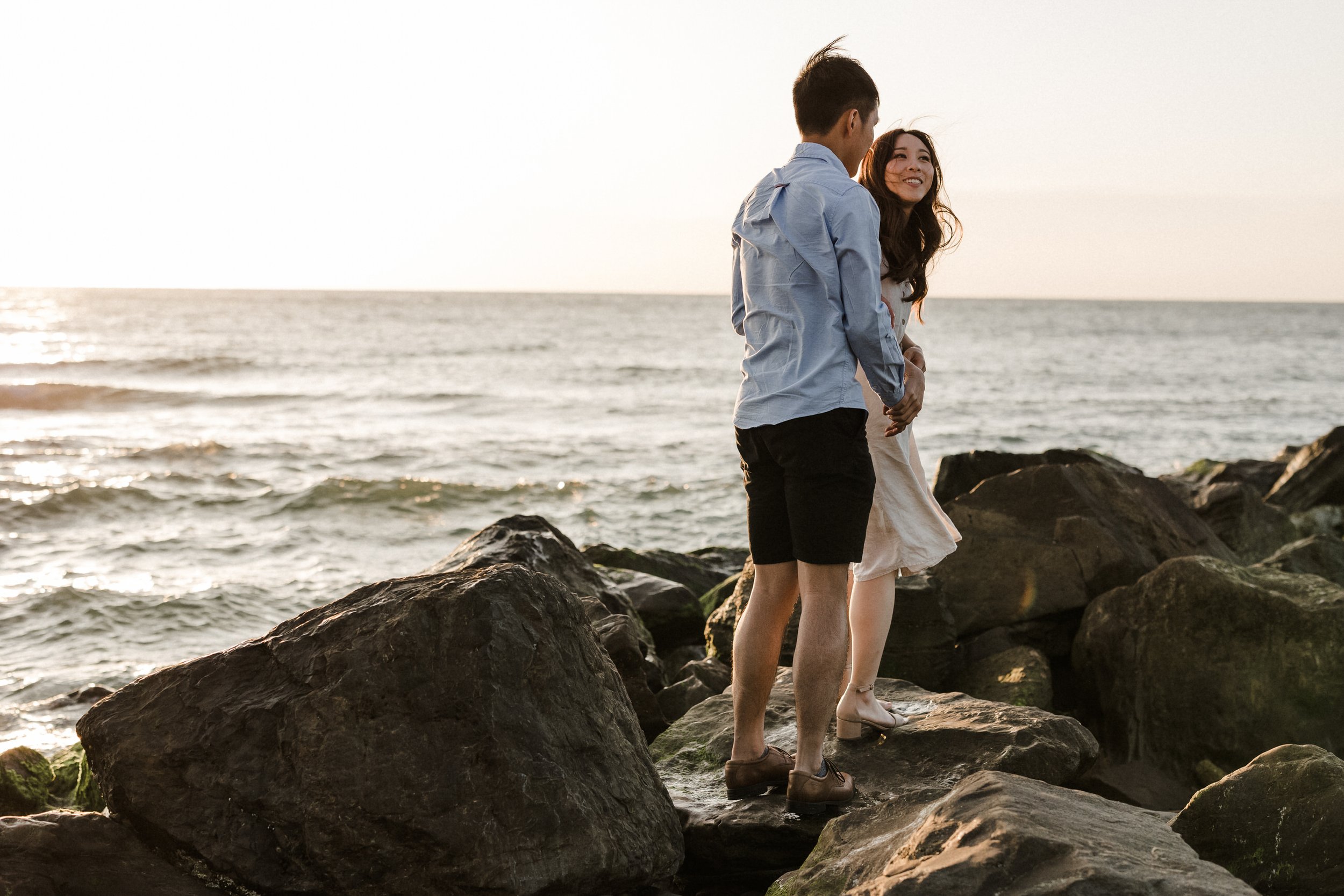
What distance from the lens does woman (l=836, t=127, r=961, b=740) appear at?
386 cm

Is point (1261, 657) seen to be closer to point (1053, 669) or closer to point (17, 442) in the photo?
point (1053, 669)

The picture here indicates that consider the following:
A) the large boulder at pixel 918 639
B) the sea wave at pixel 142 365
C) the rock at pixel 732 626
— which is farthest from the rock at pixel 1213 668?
the sea wave at pixel 142 365

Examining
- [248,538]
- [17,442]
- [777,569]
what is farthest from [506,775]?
[17,442]

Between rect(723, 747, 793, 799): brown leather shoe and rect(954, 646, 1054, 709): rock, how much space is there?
63.7 inches

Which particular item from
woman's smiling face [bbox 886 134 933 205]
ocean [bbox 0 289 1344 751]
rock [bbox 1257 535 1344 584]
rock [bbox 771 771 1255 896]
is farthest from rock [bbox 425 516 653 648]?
rock [bbox 1257 535 1344 584]

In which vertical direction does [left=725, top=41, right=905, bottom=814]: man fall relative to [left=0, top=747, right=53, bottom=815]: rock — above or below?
above

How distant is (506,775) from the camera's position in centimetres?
312

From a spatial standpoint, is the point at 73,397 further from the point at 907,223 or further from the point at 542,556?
the point at 907,223

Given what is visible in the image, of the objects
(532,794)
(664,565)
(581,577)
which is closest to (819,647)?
(532,794)

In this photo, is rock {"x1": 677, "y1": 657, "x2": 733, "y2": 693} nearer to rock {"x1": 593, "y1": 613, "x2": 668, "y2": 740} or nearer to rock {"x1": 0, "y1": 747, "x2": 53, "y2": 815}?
rock {"x1": 593, "y1": 613, "x2": 668, "y2": 740}

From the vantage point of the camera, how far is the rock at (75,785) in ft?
16.6

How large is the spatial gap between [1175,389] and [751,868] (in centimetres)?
3054

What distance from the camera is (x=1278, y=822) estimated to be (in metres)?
3.15

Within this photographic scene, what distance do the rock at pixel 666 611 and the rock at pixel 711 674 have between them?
1378 millimetres
